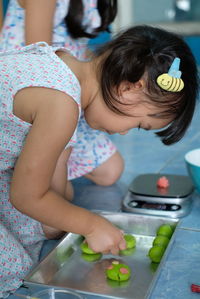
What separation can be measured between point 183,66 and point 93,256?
414 millimetres

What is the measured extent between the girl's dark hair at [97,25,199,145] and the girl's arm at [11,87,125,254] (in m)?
0.10

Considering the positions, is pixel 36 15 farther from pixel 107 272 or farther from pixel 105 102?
pixel 107 272

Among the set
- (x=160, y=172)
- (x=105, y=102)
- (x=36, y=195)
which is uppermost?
(x=105, y=102)

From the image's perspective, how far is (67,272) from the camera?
897mm

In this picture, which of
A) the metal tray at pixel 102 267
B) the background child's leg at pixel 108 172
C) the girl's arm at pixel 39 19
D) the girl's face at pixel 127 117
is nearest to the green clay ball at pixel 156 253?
the metal tray at pixel 102 267

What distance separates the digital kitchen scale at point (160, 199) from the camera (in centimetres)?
111

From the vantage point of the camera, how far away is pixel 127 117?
882 mm

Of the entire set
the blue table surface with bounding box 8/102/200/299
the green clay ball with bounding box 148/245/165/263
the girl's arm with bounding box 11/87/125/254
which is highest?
the girl's arm with bounding box 11/87/125/254

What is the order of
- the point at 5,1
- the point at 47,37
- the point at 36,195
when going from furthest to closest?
the point at 5,1 < the point at 47,37 < the point at 36,195

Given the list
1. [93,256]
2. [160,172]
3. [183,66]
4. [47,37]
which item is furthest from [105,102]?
[160,172]

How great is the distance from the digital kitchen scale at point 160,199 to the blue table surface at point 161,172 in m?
0.03

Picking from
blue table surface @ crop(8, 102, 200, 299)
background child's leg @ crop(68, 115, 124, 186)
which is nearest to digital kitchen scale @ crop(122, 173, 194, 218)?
blue table surface @ crop(8, 102, 200, 299)

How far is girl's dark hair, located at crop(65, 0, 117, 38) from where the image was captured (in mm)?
1316

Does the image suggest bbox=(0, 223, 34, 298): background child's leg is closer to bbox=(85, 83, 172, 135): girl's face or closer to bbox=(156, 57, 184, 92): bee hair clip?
bbox=(85, 83, 172, 135): girl's face
